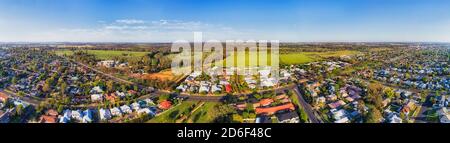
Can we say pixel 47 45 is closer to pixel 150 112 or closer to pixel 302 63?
pixel 150 112

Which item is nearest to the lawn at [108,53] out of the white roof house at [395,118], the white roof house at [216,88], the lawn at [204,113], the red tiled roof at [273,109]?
the white roof house at [216,88]

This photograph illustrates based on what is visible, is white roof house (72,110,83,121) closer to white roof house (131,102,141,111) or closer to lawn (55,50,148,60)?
white roof house (131,102,141,111)

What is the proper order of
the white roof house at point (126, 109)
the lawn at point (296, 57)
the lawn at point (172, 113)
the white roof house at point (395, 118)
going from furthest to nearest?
1. the lawn at point (296, 57)
2. the white roof house at point (126, 109)
3. the white roof house at point (395, 118)
4. the lawn at point (172, 113)

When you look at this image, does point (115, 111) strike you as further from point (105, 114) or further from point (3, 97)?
point (3, 97)

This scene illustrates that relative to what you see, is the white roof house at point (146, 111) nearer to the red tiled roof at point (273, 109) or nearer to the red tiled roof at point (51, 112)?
the red tiled roof at point (51, 112)

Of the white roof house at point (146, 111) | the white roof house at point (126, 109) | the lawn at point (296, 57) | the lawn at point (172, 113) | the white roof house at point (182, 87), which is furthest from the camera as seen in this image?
the lawn at point (296, 57)

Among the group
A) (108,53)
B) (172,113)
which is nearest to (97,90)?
(108,53)
